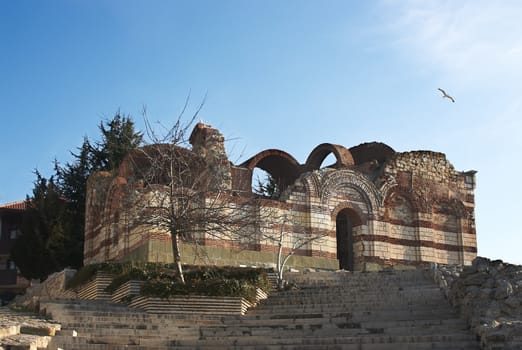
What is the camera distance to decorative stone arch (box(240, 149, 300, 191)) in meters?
29.8

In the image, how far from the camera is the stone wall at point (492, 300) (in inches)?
505

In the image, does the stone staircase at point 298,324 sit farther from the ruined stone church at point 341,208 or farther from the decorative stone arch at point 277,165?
the decorative stone arch at point 277,165

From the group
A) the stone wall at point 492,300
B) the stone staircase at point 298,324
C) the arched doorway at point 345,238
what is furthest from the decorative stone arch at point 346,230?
the stone wall at point 492,300

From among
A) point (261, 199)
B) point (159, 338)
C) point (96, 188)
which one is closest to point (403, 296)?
point (159, 338)

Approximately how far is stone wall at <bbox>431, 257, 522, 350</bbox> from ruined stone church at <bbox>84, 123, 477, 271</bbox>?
428 inches

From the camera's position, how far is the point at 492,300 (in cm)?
1476

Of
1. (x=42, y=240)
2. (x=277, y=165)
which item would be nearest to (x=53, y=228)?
(x=42, y=240)

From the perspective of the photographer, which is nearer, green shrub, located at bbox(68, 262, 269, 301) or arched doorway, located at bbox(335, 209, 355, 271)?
green shrub, located at bbox(68, 262, 269, 301)

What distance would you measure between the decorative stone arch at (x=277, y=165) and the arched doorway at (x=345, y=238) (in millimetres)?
2945

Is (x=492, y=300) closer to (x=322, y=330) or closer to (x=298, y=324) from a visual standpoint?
(x=322, y=330)

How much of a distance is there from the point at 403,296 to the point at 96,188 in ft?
52.8

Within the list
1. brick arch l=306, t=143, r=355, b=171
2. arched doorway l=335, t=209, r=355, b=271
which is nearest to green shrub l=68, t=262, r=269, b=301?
arched doorway l=335, t=209, r=355, b=271

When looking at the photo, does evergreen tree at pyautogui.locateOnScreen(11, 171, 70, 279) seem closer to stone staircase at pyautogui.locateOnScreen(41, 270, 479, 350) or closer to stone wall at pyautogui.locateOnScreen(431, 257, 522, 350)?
stone staircase at pyautogui.locateOnScreen(41, 270, 479, 350)

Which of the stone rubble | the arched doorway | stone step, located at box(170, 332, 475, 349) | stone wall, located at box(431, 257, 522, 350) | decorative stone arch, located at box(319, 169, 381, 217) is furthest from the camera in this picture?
the arched doorway
